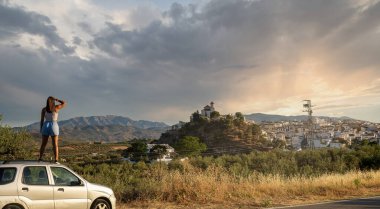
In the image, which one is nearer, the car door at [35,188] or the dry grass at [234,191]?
the car door at [35,188]

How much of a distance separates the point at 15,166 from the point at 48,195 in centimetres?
102

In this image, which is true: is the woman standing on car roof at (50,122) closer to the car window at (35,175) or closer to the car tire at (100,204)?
the car tire at (100,204)

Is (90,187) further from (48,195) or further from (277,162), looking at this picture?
(277,162)

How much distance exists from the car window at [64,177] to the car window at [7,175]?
102 cm

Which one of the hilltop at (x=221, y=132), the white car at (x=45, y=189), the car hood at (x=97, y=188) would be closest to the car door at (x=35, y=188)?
the white car at (x=45, y=189)

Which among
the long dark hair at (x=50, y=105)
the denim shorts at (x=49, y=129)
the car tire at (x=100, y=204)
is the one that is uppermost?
the long dark hair at (x=50, y=105)

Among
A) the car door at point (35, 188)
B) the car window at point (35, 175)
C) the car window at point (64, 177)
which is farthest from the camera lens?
the car window at point (64, 177)

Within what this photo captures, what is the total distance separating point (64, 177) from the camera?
33.7 feet

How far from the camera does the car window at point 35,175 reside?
31.0 ft

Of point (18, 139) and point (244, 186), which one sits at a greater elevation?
point (18, 139)

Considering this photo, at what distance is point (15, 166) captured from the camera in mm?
9305

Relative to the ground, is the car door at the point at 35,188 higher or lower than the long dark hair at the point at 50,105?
lower

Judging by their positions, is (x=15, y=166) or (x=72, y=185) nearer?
(x=15, y=166)

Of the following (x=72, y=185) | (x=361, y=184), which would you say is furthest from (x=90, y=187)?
(x=361, y=184)
